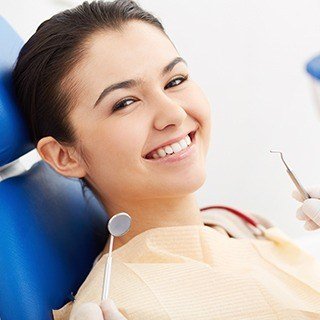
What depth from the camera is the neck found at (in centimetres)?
140

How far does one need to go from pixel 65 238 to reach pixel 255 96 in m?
1.26

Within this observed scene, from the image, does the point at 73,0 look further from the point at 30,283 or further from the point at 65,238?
the point at 30,283

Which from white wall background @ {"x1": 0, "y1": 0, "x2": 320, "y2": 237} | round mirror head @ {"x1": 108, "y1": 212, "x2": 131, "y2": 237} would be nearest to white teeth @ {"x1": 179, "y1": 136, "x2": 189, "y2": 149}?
round mirror head @ {"x1": 108, "y1": 212, "x2": 131, "y2": 237}

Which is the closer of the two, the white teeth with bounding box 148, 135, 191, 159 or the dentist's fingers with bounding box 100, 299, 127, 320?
the dentist's fingers with bounding box 100, 299, 127, 320

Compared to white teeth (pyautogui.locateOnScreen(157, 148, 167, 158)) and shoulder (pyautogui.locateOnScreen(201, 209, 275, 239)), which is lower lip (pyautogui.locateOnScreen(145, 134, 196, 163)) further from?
shoulder (pyautogui.locateOnScreen(201, 209, 275, 239))

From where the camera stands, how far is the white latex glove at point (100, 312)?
105cm

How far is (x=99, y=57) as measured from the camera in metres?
1.32

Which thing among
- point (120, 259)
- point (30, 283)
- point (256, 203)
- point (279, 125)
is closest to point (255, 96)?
point (279, 125)

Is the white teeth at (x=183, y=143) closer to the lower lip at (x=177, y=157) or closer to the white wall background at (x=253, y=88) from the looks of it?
the lower lip at (x=177, y=157)

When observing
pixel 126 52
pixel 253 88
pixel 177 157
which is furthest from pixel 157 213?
pixel 253 88

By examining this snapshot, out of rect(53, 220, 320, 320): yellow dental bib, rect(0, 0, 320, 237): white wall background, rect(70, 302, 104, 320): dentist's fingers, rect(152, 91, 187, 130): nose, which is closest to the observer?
rect(70, 302, 104, 320): dentist's fingers

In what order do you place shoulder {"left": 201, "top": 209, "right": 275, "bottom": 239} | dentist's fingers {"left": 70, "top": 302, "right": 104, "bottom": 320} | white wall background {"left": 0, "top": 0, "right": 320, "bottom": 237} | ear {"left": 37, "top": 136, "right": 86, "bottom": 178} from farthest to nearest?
white wall background {"left": 0, "top": 0, "right": 320, "bottom": 237}, shoulder {"left": 201, "top": 209, "right": 275, "bottom": 239}, ear {"left": 37, "top": 136, "right": 86, "bottom": 178}, dentist's fingers {"left": 70, "top": 302, "right": 104, "bottom": 320}

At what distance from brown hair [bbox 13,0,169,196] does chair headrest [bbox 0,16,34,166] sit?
3cm

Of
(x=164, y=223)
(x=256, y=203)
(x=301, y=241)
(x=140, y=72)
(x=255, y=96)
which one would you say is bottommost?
(x=256, y=203)
